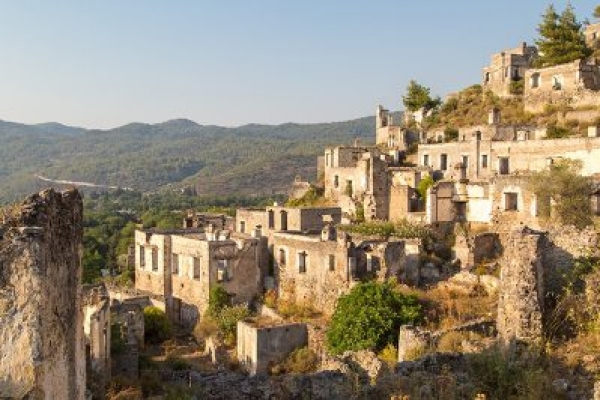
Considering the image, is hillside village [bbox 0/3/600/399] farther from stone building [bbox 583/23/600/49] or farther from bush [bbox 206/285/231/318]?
stone building [bbox 583/23/600/49]

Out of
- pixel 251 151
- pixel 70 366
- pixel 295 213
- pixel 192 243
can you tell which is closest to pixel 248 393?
pixel 70 366

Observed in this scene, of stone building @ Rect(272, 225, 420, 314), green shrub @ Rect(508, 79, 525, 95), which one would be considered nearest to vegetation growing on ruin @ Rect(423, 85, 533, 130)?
green shrub @ Rect(508, 79, 525, 95)

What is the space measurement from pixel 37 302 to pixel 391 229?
2057 centimetres

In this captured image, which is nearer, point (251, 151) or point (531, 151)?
point (531, 151)

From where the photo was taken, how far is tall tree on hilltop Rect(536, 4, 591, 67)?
39.1m

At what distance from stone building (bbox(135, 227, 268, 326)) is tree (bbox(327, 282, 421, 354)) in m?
6.23

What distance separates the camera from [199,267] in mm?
24625

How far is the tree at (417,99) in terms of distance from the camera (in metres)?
45.4

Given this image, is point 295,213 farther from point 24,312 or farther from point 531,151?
point 24,312

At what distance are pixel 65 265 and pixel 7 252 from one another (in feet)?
3.38

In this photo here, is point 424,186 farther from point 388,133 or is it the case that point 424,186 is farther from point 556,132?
point 388,133

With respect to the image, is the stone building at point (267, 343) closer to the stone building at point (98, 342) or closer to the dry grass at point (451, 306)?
the dry grass at point (451, 306)

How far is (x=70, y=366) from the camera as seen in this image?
636 cm

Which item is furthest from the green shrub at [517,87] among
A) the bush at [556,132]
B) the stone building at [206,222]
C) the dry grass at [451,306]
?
the dry grass at [451,306]
